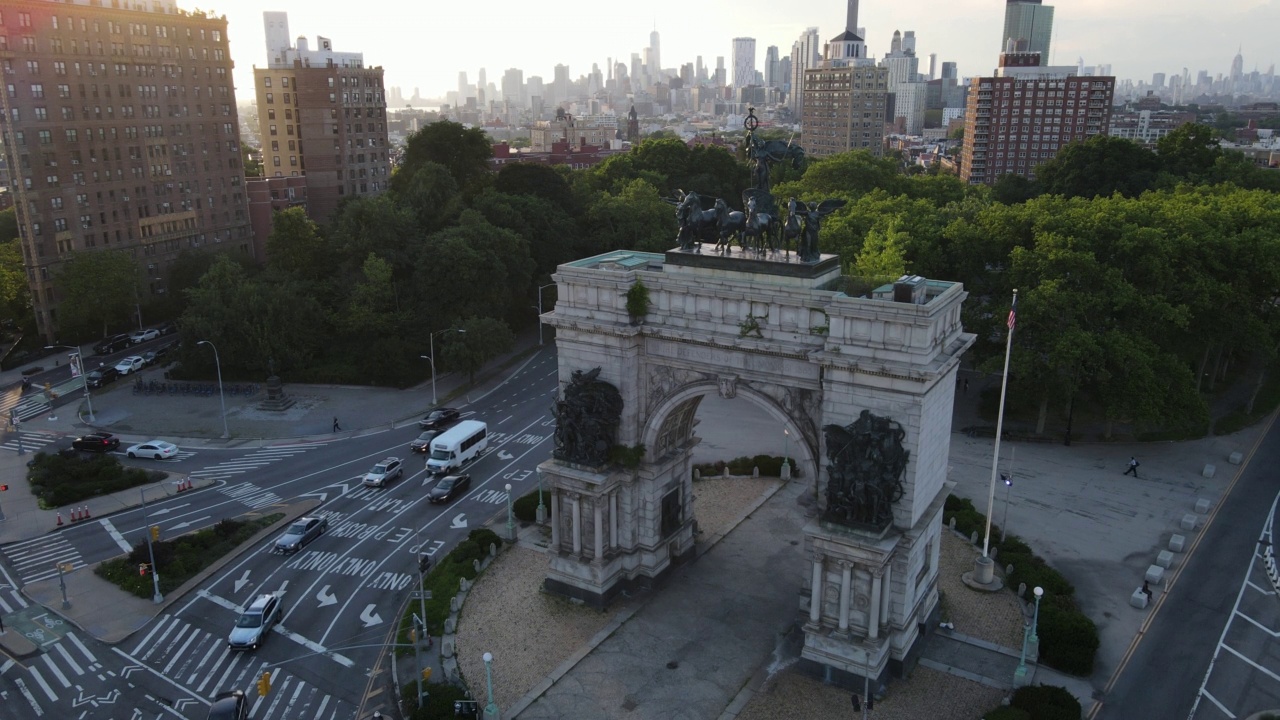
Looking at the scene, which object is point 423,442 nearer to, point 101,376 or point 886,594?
point 101,376

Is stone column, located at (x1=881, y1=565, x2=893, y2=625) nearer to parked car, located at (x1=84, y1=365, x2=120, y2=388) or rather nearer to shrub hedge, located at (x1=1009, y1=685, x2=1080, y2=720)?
shrub hedge, located at (x1=1009, y1=685, x2=1080, y2=720)

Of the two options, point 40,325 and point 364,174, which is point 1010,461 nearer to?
point 40,325

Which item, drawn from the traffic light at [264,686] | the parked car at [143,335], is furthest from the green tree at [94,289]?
the traffic light at [264,686]

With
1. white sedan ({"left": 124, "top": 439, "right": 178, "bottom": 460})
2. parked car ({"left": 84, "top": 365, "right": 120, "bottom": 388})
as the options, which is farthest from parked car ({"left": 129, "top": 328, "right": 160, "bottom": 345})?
white sedan ({"left": 124, "top": 439, "right": 178, "bottom": 460})

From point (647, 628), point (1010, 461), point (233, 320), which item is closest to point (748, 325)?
point (647, 628)

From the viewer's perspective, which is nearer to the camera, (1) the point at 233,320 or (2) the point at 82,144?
(1) the point at 233,320

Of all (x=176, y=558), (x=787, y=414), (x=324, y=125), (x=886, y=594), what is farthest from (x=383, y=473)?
(x=324, y=125)
